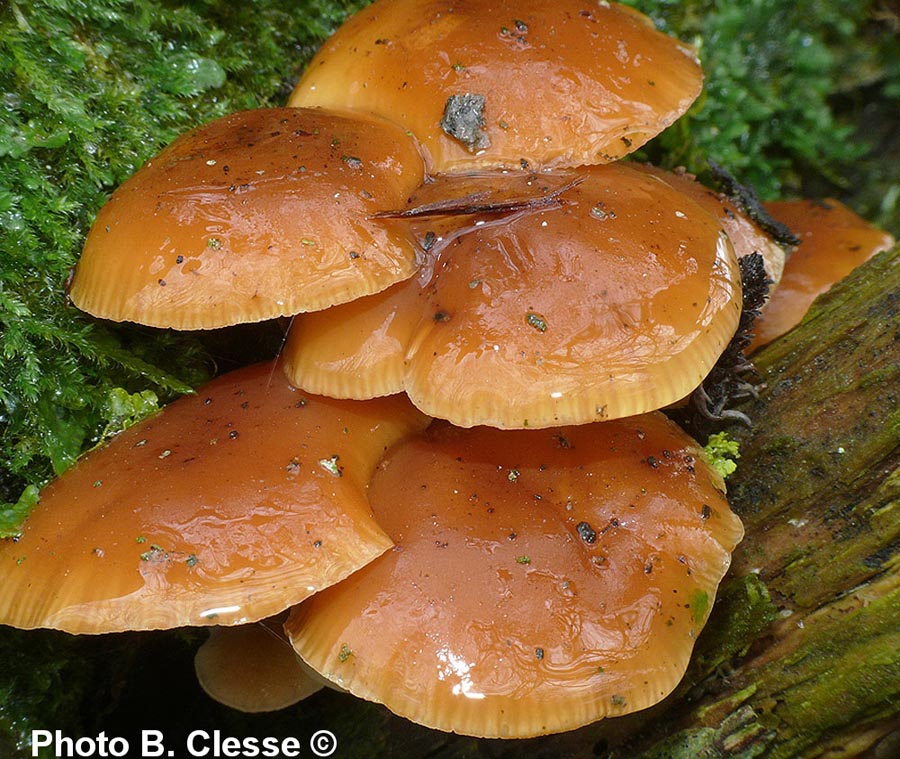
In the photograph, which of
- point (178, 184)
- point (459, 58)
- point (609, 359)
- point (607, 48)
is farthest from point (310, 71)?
point (609, 359)

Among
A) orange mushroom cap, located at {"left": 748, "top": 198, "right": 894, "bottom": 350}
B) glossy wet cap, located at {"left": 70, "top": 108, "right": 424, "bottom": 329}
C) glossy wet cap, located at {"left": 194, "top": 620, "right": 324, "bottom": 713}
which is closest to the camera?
glossy wet cap, located at {"left": 70, "top": 108, "right": 424, "bottom": 329}

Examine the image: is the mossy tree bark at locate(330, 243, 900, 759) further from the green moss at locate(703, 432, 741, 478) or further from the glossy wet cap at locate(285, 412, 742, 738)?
the glossy wet cap at locate(285, 412, 742, 738)

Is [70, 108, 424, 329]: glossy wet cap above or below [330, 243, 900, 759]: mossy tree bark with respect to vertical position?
above

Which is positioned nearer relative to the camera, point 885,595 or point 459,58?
point 885,595

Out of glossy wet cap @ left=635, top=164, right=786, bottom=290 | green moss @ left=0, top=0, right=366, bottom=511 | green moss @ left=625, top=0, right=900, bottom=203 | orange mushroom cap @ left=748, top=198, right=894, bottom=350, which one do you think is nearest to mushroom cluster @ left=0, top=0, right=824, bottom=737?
green moss @ left=0, top=0, right=366, bottom=511

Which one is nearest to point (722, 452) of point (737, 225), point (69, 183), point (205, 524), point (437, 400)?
point (737, 225)

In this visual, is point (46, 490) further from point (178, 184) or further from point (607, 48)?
point (607, 48)

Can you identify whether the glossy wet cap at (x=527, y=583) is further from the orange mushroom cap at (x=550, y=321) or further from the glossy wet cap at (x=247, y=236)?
the glossy wet cap at (x=247, y=236)

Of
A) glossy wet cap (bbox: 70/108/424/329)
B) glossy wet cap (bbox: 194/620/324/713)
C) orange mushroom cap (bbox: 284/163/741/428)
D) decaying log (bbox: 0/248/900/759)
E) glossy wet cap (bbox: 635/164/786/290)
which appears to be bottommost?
glossy wet cap (bbox: 194/620/324/713)
